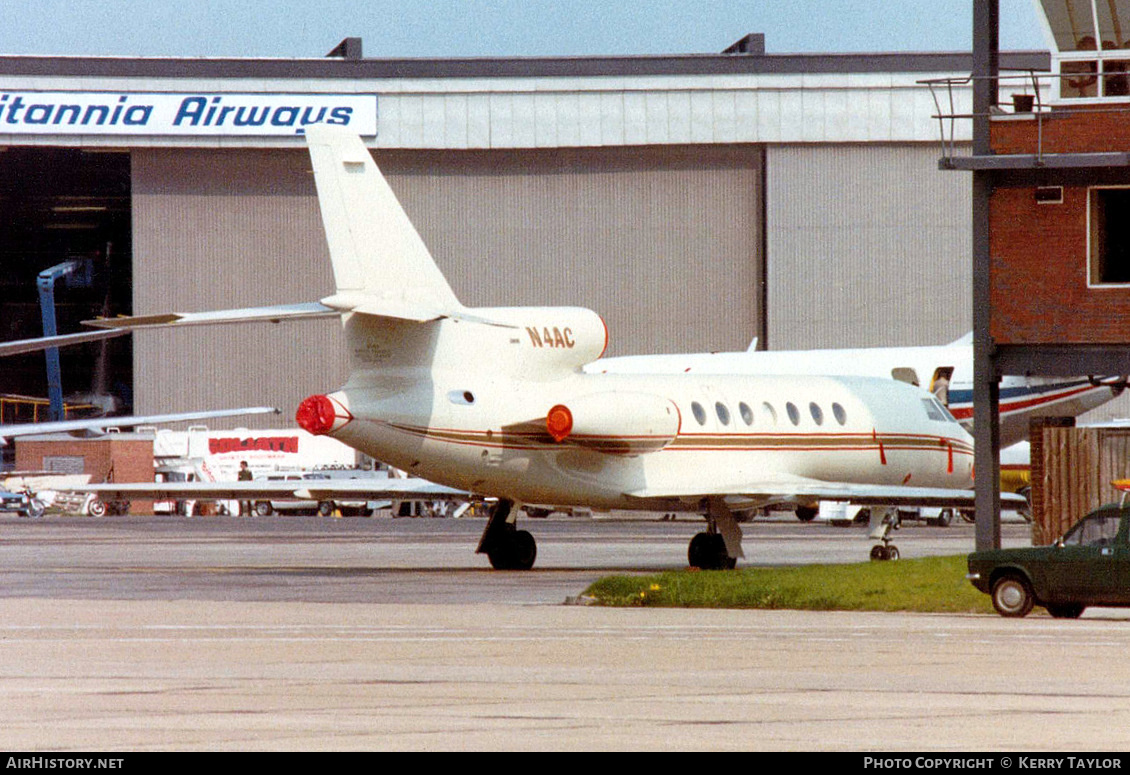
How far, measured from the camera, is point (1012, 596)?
1945 centimetres

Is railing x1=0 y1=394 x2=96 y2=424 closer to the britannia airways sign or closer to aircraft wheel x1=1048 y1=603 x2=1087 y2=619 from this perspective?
the britannia airways sign

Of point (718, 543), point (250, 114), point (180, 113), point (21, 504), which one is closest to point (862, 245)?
point (250, 114)

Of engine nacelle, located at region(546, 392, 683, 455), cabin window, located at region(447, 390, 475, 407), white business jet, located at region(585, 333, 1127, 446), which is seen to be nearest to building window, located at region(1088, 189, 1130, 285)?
engine nacelle, located at region(546, 392, 683, 455)

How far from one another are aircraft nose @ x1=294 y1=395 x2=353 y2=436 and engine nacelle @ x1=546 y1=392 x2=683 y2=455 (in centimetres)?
345

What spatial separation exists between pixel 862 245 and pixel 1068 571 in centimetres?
5663

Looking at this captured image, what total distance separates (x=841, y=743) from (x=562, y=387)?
19.7 m

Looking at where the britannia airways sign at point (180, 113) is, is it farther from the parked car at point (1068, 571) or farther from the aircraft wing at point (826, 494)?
the parked car at point (1068, 571)

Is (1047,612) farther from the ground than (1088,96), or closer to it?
closer to it

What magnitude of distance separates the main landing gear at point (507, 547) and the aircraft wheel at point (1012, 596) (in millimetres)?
12017

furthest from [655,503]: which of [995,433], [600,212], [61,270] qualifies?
[61,270]

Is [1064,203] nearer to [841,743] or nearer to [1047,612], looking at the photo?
[1047,612]

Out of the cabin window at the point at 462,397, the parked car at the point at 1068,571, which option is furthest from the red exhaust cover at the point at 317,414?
the parked car at the point at 1068,571

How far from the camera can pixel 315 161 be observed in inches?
1074

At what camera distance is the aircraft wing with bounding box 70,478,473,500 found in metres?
31.2
